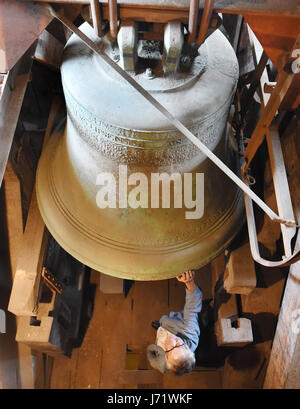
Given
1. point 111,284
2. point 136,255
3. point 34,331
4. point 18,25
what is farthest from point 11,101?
point 111,284

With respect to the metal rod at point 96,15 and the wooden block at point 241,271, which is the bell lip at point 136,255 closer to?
the wooden block at point 241,271

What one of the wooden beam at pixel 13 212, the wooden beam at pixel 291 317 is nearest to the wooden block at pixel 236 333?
the wooden beam at pixel 291 317

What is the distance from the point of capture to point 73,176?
5.13 ft

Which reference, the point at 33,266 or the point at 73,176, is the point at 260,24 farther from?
the point at 33,266

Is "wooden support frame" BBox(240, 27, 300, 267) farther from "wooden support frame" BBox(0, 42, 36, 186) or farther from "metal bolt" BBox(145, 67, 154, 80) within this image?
"wooden support frame" BBox(0, 42, 36, 186)

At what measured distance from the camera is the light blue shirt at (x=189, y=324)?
1.91 m

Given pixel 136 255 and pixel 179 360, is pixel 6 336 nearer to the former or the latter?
pixel 179 360

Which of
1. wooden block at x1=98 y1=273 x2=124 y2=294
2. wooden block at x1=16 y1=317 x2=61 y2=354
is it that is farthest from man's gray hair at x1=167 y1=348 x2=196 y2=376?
wooden block at x1=98 y1=273 x2=124 y2=294

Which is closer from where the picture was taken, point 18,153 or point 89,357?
point 18,153

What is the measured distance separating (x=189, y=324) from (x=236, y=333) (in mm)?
293

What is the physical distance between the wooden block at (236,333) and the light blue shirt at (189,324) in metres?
0.19

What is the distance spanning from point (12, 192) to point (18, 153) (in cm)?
21

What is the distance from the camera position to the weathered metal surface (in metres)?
1.14

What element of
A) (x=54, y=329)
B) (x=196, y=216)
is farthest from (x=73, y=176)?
(x=54, y=329)
